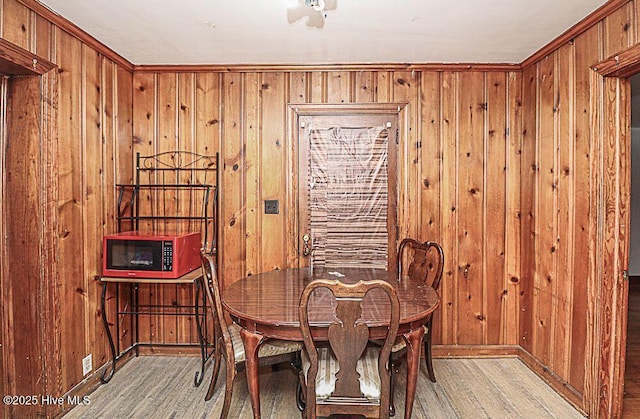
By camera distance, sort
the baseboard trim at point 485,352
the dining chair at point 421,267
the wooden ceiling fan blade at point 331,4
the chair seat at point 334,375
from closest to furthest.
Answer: the chair seat at point 334,375 → the wooden ceiling fan blade at point 331,4 → the dining chair at point 421,267 → the baseboard trim at point 485,352

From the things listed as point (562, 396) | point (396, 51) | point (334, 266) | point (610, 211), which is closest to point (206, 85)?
point (396, 51)

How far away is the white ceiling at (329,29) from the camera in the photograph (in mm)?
2357

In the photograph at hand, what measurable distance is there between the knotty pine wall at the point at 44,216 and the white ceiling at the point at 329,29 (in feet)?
0.86

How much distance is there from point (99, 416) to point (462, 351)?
2619 millimetres

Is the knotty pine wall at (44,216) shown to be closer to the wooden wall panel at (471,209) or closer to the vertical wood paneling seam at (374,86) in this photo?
the vertical wood paneling seam at (374,86)

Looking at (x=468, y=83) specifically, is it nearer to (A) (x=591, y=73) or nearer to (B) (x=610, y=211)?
(A) (x=591, y=73)

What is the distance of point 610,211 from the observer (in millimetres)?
2418

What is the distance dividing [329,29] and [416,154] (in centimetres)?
125

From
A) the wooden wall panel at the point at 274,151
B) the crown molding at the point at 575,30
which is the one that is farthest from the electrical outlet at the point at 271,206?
the crown molding at the point at 575,30

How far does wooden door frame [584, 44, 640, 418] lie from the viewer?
239 cm

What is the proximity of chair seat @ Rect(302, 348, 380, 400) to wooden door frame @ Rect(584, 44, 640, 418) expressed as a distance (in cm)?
136

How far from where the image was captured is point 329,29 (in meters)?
2.67

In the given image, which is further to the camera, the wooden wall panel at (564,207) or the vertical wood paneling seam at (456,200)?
the vertical wood paneling seam at (456,200)

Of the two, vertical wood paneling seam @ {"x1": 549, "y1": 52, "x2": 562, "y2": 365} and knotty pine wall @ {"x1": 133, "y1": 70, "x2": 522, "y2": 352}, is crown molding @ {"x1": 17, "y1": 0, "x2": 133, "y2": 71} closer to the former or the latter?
knotty pine wall @ {"x1": 133, "y1": 70, "x2": 522, "y2": 352}
